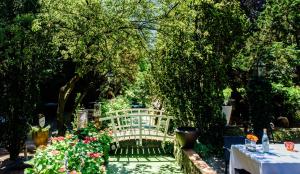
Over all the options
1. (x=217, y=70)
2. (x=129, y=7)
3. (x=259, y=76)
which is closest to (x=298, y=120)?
(x=259, y=76)

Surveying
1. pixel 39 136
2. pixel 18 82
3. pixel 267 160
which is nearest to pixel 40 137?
pixel 39 136

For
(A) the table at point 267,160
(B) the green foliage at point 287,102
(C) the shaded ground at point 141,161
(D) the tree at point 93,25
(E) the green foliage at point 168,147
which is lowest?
(C) the shaded ground at point 141,161

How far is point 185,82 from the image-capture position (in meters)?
8.89

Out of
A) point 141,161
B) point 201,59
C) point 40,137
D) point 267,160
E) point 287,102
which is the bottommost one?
point 141,161

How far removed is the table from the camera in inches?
184

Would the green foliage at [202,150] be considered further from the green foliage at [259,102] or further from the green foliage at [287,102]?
the green foliage at [287,102]

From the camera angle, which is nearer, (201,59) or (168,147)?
(201,59)

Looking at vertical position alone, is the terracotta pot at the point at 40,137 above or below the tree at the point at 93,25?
below

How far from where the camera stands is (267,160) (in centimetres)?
483

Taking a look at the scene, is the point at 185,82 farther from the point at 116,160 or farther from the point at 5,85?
the point at 5,85

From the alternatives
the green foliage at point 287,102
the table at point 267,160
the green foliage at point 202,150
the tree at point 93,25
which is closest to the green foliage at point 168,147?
the green foliage at point 202,150

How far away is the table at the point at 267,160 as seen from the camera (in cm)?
468

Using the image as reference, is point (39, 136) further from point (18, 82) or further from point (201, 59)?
point (201, 59)

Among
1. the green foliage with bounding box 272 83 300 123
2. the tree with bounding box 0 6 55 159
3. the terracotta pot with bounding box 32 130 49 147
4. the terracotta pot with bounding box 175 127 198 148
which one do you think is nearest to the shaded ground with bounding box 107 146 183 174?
the terracotta pot with bounding box 175 127 198 148
